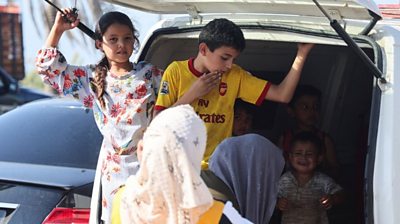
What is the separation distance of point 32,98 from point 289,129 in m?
11.9

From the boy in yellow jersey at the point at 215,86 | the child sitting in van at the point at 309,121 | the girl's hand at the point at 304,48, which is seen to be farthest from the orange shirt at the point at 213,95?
the child sitting in van at the point at 309,121

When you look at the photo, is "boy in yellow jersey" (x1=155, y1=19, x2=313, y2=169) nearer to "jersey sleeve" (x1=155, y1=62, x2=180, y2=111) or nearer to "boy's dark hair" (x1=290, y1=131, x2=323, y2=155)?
"jersey sleeve" (x1=155, y1=62, x2=180, y2=111)

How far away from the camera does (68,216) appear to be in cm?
383

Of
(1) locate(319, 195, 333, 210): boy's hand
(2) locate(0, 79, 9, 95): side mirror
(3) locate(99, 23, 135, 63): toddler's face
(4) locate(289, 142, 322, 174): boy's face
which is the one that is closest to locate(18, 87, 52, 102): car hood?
(2) locate(0, 79, 9, 95): side mirror

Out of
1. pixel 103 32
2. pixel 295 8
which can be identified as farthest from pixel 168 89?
pixel 295 8

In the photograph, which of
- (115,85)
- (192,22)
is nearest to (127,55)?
(115,85)

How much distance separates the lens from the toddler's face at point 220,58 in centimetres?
347

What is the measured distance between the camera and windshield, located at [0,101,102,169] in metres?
4.58

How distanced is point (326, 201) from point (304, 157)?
1.06 feet

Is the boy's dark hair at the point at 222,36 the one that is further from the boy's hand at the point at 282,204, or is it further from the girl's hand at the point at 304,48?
the boy's hand at the point at 282,204

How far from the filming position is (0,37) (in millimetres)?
20766

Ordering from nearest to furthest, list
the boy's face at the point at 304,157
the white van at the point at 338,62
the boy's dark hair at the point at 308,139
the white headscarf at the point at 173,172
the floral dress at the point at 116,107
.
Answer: the white headscarf at the point at 173,172, the white van at the point at 338,62, the floral dress at the point at 116,107, the boy's face at the point at 304,157, the boy's dark hair at the point at 308,139

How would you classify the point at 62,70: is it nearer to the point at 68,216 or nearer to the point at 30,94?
the point at 68,216

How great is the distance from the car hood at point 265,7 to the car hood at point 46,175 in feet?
3.22
